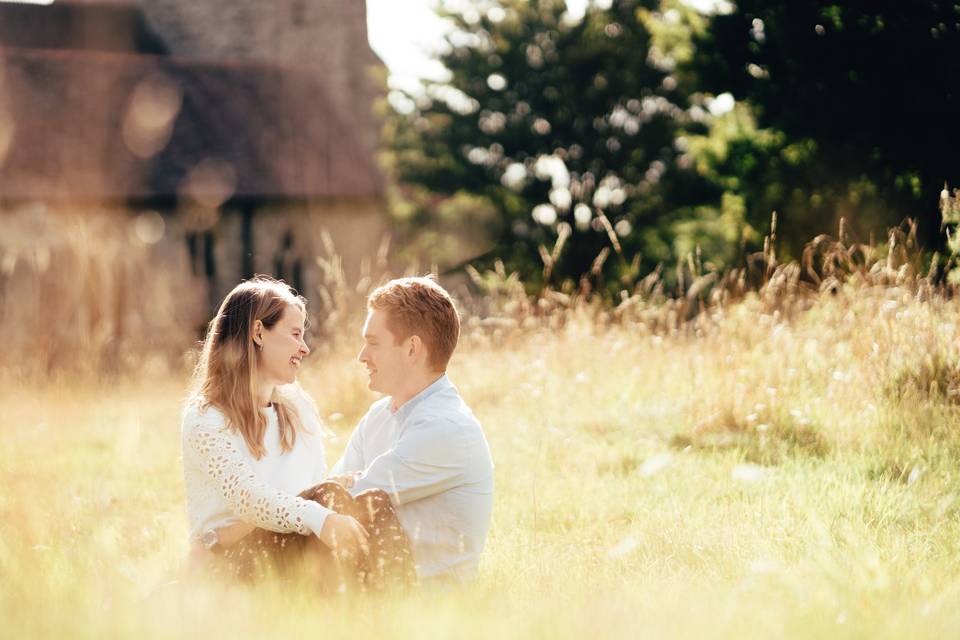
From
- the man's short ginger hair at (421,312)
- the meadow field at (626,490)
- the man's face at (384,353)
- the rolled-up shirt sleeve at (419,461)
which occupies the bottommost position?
the meadow field at (626,490)

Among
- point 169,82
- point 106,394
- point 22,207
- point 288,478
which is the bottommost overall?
point 106,394

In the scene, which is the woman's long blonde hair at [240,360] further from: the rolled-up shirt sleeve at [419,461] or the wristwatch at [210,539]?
the rolled-up shirt sleeve at [419,461]

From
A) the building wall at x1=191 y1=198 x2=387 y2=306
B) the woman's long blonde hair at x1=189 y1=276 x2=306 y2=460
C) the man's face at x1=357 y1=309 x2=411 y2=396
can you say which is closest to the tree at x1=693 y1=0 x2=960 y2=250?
the man's face at x1=357 y1=309 x2=411 y2=396

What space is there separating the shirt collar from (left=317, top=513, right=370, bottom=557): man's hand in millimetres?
465

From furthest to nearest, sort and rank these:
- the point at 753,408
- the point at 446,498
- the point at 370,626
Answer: the point at 753,408
the point at 446,498
the point at 370,626

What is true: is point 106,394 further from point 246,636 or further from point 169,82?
point 169,82

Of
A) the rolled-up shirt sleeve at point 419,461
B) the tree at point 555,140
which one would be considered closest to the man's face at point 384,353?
the rolled-up shirt sleeve at point 419,461

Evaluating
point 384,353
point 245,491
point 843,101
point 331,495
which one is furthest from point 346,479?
point 843,101

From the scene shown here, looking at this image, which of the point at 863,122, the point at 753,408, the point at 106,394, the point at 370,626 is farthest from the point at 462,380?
the point at 863,122

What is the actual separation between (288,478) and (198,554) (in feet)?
1.37

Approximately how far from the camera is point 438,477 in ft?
9.95

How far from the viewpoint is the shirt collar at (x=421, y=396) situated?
3174mm

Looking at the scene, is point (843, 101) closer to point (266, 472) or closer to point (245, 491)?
point (266, 472)

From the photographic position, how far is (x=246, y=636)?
2084 mm
